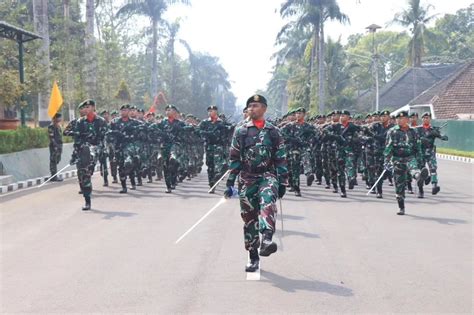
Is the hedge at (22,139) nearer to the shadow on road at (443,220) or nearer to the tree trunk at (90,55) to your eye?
the tree trunk at (90,55)

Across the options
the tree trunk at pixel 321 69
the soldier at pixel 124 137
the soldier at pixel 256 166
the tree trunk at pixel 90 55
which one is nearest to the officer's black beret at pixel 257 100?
the soldier at pixel 256 166

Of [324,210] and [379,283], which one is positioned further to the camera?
[324,210]

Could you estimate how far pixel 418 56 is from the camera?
56406 mm

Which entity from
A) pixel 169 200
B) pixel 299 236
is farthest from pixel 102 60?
pixel 299 236

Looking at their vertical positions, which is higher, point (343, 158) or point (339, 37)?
point (339, 37)

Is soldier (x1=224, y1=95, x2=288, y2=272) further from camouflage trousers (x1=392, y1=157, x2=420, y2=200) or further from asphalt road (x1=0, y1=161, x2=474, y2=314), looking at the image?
camouflage trousers (x1=392, y1=157, x2=420, y2=200)

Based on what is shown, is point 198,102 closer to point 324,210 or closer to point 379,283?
point 324,210

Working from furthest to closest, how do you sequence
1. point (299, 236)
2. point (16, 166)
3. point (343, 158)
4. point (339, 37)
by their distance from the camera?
1. point (339, 37)
2. point (16, 166)
3. point (343, 158)
4. point (299, 236)

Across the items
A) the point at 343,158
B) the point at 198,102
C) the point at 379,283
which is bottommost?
the point at 379,283

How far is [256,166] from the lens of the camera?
6340 millimetres

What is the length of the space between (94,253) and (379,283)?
349 cm

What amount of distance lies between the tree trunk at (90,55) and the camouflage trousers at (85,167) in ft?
57.1

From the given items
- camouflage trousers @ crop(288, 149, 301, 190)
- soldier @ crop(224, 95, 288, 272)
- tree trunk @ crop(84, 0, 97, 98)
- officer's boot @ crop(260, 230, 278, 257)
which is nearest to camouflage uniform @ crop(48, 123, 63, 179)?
camouflage trousers @ crop(288, 149, 301, 190)

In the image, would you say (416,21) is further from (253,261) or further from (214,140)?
(253,261)
